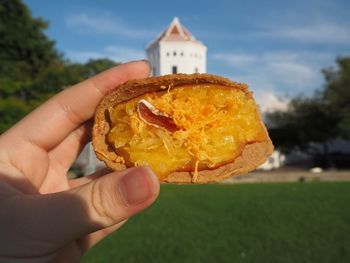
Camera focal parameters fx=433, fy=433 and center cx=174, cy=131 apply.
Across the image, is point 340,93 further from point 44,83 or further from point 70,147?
point 70,147

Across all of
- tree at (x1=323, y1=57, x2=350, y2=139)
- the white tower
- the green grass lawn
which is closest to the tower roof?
the white tower

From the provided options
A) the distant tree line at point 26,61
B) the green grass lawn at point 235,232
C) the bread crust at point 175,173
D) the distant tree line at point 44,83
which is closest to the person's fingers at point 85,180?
the bread crust at point 175,173

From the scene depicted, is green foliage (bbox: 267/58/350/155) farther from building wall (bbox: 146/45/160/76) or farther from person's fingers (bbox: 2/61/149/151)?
person's fingers (bbox: 2/61/149/151)

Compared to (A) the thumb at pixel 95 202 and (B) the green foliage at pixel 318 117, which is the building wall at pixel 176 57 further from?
(A) the thumb at pixel 95 202

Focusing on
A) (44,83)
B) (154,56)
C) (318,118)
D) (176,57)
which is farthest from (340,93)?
(44,83)

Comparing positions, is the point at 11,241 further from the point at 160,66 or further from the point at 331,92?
the point at 160,66

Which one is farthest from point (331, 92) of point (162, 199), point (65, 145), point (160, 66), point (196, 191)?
point (65, 145)

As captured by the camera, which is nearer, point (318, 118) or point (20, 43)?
point (20, 43)
